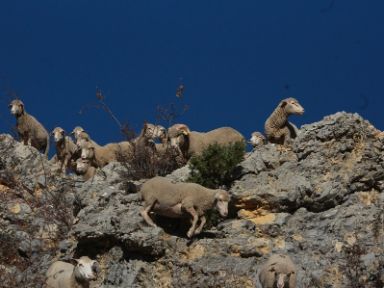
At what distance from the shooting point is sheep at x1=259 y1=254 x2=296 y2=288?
548 inches

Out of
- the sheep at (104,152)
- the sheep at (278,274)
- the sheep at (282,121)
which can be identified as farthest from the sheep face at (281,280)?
the sheep at (104,152)

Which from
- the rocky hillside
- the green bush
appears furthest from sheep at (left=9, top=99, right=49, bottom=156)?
the green bush

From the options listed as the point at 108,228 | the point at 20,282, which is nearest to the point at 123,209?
the point at 108,228

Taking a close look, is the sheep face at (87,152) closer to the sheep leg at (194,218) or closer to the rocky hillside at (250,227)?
the rocky hillside at (250,227)

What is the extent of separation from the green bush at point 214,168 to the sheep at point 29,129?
6.99m

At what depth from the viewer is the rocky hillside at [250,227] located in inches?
621

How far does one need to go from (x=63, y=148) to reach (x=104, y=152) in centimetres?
136

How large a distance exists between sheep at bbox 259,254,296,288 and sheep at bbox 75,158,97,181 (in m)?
8.63

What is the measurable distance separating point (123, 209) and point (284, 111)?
524cm

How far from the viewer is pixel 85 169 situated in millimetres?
22422

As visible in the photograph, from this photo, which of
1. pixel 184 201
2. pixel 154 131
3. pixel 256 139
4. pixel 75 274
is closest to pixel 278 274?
pixel 184 201

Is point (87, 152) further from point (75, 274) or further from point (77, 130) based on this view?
point (75, 274)

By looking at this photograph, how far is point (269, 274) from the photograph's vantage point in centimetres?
1409

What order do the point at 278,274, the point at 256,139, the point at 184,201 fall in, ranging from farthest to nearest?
the point at 256,139, the point at 184,201, the point at 278,274
